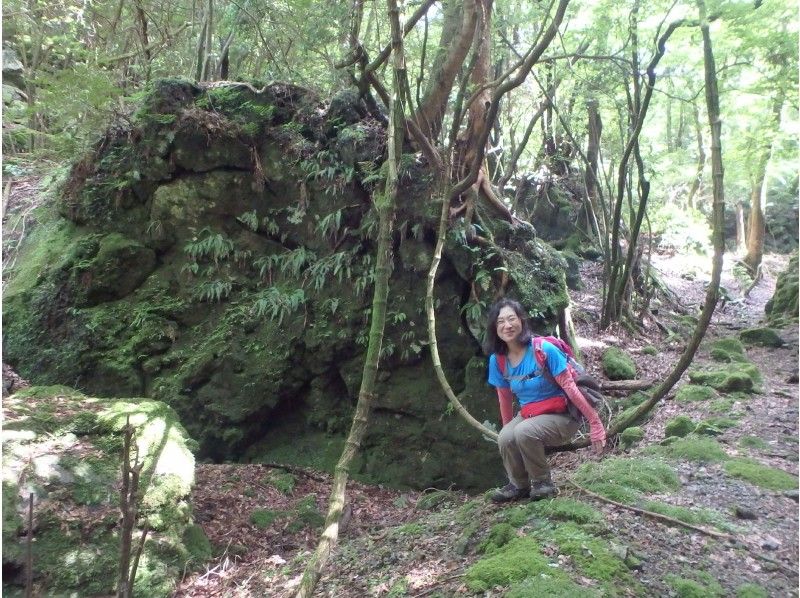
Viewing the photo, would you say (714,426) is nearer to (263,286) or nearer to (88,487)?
(88,487)

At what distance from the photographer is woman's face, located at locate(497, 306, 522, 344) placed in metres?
4.05

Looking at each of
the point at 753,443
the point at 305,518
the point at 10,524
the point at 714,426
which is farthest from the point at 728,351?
the point at 10,524

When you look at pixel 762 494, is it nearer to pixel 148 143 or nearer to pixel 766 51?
pixel 766 51

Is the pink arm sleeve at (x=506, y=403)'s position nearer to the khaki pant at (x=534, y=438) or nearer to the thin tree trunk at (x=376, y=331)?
the khaki pant at (x=534, y=438)

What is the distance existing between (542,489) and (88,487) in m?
3.76

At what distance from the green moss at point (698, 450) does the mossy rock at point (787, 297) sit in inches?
204

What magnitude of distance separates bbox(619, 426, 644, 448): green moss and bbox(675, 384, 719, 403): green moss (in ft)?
3.13

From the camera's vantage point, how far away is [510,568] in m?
3.30

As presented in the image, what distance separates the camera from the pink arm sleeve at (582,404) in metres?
3.88

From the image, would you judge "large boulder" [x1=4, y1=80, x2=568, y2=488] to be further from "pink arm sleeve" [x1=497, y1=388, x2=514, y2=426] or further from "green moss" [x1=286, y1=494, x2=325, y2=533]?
"pink arm sleeve" [x1=497, y1=388, x2=514, y2=426]

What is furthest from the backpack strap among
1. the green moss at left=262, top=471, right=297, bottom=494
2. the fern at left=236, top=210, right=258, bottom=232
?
the fern at left=236, top=210, right=258, bottom=232

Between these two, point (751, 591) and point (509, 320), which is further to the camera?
point (509, 320)

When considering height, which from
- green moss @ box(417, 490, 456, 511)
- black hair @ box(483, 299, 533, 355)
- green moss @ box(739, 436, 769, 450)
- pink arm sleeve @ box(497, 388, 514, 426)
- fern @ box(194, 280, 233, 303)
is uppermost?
fern @ box(194, 280, 233, 303)

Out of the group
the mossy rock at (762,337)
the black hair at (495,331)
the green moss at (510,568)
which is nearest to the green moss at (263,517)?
the green moss at (510,568)
